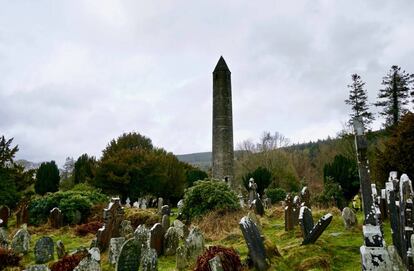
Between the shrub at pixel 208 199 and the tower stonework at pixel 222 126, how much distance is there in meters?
13.8

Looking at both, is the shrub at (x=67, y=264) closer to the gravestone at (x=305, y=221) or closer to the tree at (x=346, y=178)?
the gravestone at (x=305, y=221)

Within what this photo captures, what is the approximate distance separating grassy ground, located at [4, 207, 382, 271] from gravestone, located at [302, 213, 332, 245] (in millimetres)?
141

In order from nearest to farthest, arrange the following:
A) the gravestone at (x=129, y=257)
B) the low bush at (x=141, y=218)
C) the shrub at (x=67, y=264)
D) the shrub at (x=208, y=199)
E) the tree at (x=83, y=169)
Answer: the gravestone at (x=129, y=257) < the shrub at (x=67, y=264) < the shrub at (x=208, y=199) < the low bush at (x=141, y=218) < the tree at (x=83, y=169)

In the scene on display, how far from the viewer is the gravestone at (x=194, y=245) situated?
25.4 feet

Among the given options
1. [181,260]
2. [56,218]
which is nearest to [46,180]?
[56,218]

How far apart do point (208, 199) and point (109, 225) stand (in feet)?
17.8

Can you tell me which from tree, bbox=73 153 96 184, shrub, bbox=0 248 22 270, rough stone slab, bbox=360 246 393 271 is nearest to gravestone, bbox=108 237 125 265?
shrub, bbox=0 248 22 270

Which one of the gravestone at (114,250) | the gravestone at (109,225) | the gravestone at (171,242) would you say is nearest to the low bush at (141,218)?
the gravestone at (109,225)

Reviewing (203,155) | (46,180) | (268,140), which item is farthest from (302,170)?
(203,155)

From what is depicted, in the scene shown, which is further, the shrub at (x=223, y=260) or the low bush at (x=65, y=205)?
the low bush at (x=65, y=205)

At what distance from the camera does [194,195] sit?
15148 millimetres

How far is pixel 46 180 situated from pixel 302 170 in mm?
30420

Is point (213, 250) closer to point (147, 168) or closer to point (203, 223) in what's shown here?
point (203, 223)

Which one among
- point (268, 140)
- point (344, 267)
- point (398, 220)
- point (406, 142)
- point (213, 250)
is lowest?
point (344, 267)
